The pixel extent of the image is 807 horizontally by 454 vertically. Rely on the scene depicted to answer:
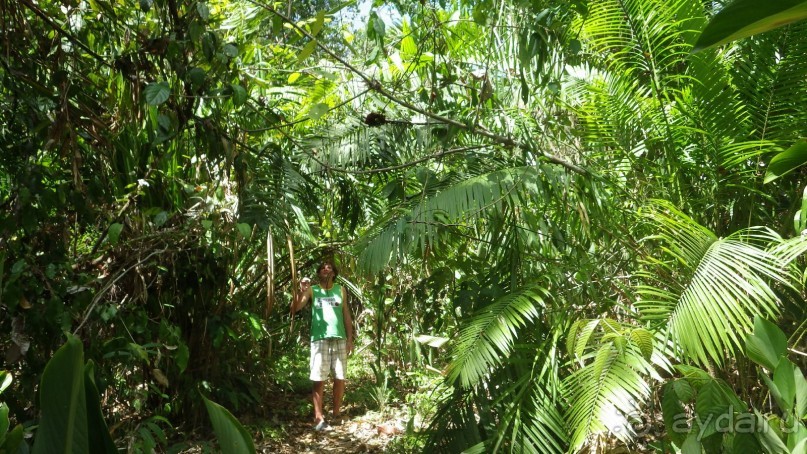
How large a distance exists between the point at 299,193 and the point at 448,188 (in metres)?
0.74

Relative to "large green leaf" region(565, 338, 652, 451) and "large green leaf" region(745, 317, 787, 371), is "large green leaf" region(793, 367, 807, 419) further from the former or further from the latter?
"large green leaf" region(565, 338, 652, 451)

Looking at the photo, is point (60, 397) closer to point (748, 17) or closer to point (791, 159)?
point (748, 17)

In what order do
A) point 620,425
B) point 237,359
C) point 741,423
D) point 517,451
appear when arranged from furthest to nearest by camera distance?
1. point 237,359
2. point 517,451
3. point 620,425
4. point 741,423

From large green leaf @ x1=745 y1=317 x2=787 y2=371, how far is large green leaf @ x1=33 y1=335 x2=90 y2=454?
1.55m

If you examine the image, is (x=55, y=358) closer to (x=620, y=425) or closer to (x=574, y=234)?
(x=620, y=425)

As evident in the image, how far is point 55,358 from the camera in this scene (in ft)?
3.15

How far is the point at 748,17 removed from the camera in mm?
555

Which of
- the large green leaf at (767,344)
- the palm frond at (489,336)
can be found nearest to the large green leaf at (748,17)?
the large green leaf at (767,344)

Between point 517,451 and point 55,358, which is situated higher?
point 55,358

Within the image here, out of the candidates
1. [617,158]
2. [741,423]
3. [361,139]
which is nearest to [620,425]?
[741,423]

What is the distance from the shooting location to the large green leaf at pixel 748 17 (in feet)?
1.79

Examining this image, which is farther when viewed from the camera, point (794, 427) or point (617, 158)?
point (617, 158)

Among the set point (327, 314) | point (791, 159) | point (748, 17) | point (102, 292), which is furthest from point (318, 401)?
point (748, 17)

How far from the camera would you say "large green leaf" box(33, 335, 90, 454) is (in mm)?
963
